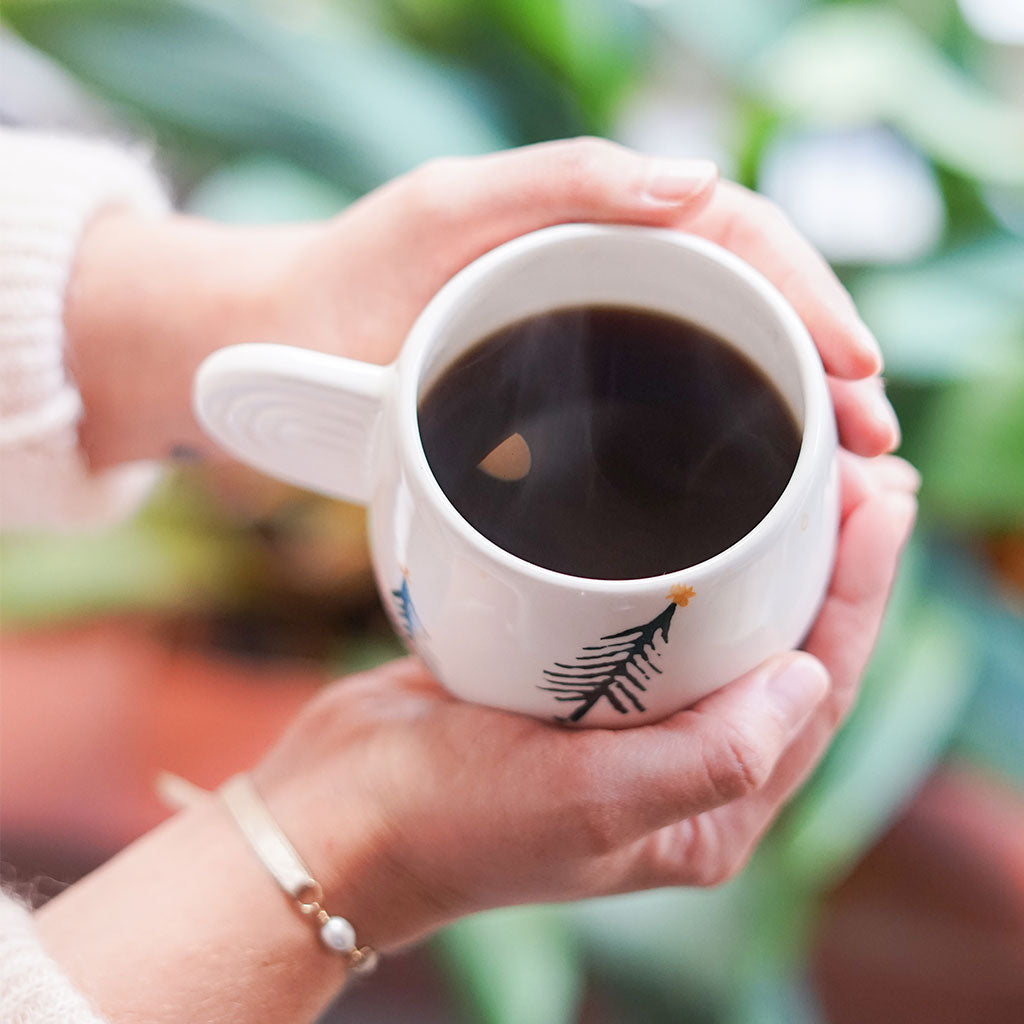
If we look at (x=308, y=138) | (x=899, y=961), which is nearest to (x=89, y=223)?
(x=308, y=138)

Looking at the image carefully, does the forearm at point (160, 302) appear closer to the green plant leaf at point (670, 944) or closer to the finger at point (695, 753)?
the finger at point (695, 753)

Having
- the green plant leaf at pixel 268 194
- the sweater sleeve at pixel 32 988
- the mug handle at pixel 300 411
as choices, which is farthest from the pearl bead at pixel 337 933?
the green plant leaf at pixel 268 194

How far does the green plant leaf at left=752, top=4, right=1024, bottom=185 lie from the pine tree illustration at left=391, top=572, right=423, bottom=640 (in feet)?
2.05

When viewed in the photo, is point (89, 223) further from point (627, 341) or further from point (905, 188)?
point (905, 188)

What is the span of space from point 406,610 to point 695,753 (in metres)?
0.17

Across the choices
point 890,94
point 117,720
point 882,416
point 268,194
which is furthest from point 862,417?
point 117,720

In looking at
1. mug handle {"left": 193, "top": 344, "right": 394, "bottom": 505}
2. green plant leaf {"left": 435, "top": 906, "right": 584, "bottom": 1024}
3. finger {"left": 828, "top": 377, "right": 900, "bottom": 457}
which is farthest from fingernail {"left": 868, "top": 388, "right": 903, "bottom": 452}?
green plant leaf {"left": 435, "top": 906, "right": 584, "bottom": 1024}

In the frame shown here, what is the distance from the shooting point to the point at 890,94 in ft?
3.24

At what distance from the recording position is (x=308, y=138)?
1.04 metres

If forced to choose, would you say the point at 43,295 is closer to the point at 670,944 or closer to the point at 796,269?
the point at 796,269

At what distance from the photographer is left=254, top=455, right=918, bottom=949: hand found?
594 millimetres

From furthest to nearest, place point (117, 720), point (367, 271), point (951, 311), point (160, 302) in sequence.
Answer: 1. point (117, 720)
2. point (951, 311)
3. point (160, 302)
4. point (367, 271)

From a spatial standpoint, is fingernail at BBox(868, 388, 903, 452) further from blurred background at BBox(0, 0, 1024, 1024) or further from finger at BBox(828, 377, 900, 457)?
blurred background at BBox(0, 0, 1024, 1024)

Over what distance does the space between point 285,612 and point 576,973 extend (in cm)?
45
